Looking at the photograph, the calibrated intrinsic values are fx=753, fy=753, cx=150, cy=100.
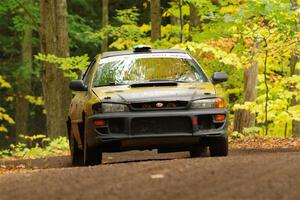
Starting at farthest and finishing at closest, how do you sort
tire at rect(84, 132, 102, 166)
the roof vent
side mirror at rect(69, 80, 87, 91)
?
1. the roof vent
2. side mirror at rect(69, 80, 87, 91)
3. tire at rect(84, 132, 102, 166)

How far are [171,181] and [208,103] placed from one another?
3270 mm

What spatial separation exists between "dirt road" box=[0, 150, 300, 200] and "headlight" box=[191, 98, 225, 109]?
1.45 m

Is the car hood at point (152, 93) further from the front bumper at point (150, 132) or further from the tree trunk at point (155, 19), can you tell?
the tree trunk at point (155, 19)

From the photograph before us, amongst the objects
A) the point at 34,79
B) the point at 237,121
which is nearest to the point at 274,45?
the point at 237,121

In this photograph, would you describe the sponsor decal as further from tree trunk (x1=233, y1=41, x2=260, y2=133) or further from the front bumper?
tree trunk (x1=233, y1=41, x2=260, y2=133)

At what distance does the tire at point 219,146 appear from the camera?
10.5m

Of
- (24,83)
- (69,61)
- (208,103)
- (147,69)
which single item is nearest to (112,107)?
(208,103)

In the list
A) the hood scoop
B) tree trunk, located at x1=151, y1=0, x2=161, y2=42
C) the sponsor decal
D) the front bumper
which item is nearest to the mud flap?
the front bumper

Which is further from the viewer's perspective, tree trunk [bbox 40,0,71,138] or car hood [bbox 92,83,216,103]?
tree trunk [bbox 40,0,71,138]

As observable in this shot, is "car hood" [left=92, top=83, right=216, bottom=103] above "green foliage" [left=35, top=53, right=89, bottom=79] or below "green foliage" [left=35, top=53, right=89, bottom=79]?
above

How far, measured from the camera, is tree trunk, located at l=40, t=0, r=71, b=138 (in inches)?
793

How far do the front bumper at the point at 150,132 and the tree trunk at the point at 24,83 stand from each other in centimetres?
2079

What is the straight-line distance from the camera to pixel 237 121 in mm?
23078

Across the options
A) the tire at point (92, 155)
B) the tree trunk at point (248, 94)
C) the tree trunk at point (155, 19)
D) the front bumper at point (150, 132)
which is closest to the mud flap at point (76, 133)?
the tire at point (92, 155)
